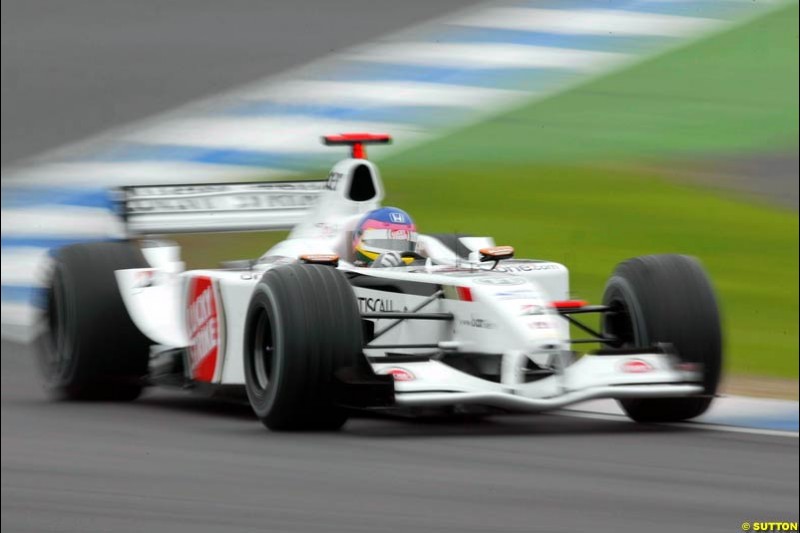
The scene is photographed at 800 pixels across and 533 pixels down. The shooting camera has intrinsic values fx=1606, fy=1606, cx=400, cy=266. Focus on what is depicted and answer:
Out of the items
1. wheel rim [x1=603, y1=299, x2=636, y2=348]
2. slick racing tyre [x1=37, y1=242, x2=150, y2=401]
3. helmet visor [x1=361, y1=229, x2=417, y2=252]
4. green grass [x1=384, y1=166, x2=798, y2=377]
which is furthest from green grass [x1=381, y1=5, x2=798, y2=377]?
slick racing tyre [x1=37, y1=242, x2=150, y2=401]

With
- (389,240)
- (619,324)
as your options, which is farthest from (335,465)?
(619,324)

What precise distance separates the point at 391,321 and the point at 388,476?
1930 millimetres

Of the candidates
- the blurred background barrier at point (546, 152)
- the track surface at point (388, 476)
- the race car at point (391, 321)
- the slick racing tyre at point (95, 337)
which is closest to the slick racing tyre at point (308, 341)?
the race car at point (391, 321)

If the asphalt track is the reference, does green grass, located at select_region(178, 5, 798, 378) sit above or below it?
above

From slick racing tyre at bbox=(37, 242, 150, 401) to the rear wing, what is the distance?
1.41 ft

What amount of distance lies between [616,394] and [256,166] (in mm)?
2855

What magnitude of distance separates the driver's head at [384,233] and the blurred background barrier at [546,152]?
404mm

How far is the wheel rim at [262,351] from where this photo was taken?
772 centimetres

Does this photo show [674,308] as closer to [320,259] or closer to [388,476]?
[320,259]

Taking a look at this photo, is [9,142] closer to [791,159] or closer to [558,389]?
[791,159]

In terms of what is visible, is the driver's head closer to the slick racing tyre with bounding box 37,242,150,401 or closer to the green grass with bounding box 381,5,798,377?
the green grass with bounding box 381,5,798,377

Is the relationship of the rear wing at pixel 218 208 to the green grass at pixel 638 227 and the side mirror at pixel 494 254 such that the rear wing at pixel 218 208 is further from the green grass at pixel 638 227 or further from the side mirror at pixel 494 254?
the side mirror at pixel 494 254

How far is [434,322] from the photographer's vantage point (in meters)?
7.70

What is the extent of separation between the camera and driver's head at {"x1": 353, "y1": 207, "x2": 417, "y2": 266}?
6.93 metres
